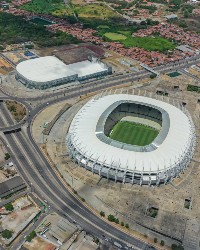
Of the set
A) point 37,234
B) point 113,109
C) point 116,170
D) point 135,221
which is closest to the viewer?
point 37,234

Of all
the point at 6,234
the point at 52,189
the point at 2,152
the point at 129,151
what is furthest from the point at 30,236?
the point at 129,151

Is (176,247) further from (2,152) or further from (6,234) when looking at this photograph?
(2,152)

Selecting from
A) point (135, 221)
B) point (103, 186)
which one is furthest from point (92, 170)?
point (135, 221)

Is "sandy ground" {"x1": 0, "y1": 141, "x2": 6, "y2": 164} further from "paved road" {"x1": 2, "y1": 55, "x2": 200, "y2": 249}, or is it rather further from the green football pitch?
the green football pitch

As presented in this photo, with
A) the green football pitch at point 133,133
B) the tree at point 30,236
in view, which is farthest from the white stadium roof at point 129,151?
the tree at point 30,236

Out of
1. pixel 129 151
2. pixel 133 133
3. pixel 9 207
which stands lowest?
pixel 133 133

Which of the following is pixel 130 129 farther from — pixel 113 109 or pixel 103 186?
pixel 103 186
